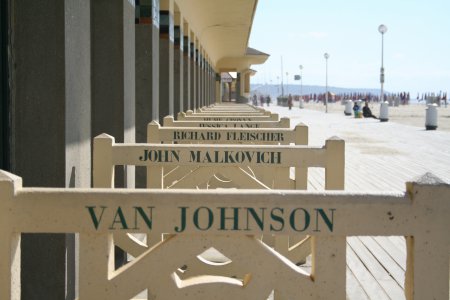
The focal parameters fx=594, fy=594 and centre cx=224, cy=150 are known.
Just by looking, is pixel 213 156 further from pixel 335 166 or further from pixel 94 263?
pixel 94 263

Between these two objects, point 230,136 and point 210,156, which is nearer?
point 210,156

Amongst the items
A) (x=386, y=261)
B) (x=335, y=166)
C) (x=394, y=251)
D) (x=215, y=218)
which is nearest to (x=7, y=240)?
(x=215, y=218)

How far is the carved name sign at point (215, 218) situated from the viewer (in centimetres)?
196

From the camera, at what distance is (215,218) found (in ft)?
6.44

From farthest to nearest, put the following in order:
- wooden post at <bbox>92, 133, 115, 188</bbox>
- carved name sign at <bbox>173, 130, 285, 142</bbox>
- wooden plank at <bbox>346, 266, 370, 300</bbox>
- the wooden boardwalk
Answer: carved name sign at <bbox>173, 130, 285, 142</bbox> → the wooden boardwalk → wooden plank at <bbox>346, 266, 370, 300</bbox> → wooden post at <bbox>92, 133, 115, 188</bbox>

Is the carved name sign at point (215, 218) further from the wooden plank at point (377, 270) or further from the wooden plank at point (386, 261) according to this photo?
the wooden plank at point (386, 261)

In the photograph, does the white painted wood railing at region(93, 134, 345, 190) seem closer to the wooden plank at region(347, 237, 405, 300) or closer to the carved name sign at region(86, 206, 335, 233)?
the wooden plank at region(347, 237, 405, 300)

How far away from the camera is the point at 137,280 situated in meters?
2.00

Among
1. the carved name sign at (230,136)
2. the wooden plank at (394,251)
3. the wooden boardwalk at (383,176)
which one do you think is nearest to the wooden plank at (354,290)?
the wooden boardwalk at (383,176)

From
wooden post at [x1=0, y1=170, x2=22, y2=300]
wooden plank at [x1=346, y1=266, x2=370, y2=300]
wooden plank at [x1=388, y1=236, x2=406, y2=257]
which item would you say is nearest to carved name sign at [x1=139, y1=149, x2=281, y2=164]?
wooden plank at [x1=346, y1=266, x2=370, y2=300]

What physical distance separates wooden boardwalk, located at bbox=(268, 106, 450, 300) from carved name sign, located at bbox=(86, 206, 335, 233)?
58cm

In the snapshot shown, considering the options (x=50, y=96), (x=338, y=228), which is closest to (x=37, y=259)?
(x=50, y=96)

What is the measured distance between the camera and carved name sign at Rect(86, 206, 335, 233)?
6.43 ft

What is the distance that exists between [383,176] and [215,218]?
8.74 meters
